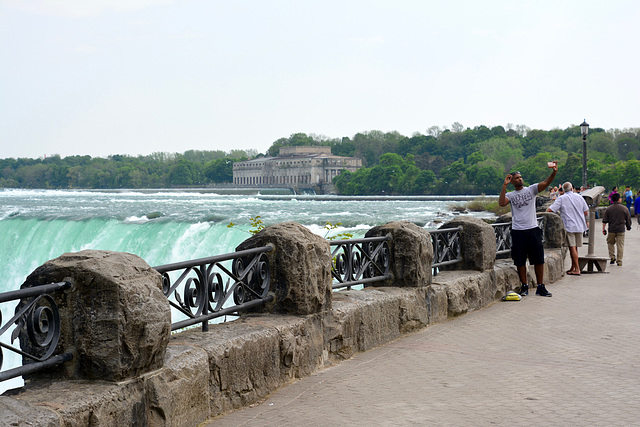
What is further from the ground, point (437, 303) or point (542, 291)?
point (437, 303)

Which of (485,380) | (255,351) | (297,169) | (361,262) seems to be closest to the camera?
(255,351)

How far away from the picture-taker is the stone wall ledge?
130 inches

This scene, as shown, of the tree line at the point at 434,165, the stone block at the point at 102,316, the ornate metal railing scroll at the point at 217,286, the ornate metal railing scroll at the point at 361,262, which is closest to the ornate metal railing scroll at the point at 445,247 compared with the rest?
the ornate metal railing scroll at the point at 361,262

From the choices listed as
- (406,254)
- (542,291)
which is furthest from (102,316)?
(542,291)

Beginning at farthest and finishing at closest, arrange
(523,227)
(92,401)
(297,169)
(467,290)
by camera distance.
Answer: (297,169) → (523,227) → (467,290) → (92,401)

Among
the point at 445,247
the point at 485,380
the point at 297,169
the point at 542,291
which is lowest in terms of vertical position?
the point at 542,291

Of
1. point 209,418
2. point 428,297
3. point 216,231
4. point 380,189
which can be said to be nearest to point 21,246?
point 216,231

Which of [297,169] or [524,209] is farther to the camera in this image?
[297,169]

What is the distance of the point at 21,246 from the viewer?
3011 centimetres

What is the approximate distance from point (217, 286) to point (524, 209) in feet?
17.7

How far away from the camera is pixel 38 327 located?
11.1 feet

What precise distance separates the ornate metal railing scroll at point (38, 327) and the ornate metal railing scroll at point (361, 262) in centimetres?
305

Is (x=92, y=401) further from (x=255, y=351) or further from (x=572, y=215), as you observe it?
(x=572, y=215)

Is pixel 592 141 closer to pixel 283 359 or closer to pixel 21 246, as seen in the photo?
pixel 21 246
